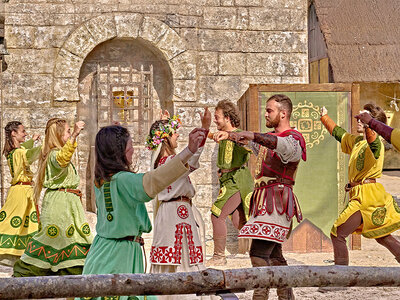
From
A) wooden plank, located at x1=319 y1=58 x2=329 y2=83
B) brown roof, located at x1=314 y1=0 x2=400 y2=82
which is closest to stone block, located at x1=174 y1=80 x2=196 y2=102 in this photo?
brown roof, located at x1=314 y1=0 x2=400 y2=82

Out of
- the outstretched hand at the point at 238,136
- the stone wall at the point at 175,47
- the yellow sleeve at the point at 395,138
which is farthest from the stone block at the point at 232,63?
the yellow sleeve at the point at 395,138

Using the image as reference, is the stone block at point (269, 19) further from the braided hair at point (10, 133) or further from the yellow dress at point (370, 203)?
the yellow dress at point (370, 203)

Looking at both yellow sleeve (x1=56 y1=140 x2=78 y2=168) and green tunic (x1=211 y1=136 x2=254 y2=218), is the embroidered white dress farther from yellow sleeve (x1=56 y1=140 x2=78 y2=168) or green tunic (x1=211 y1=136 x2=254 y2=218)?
green tunic (x1=211 y1=136 x2=254 y2=218)

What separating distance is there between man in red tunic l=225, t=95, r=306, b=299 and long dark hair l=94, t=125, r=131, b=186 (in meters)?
1.60

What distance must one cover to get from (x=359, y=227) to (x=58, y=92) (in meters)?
4.56

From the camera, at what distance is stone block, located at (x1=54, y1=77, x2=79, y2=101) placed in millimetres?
9320

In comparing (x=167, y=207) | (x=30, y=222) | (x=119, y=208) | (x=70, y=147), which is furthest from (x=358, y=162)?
(x=30, y=222)

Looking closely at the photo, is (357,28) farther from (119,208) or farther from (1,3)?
(119,208)

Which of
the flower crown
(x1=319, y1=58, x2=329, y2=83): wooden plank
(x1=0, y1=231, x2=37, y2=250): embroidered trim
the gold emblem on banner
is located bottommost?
(x1=0, y1=231, x2=37, y2=250): embroidered trim

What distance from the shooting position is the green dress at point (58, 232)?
20.1 feet

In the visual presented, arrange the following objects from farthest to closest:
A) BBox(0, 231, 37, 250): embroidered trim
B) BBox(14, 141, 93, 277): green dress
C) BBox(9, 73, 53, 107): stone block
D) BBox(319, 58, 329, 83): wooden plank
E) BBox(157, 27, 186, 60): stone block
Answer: BBox(319, 58, 329, 83): wooden plank → BBox(157, 27, 186, 60): stone block → BBox(9, 73, 53, 107): stone block → BBox(0, 231, 37, 250): embroidered trim → BBox(14, 141, 93, 277): green dress

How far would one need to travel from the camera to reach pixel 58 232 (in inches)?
251

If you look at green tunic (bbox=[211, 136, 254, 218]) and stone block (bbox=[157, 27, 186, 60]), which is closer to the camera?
green tunic (bbox=[211, 136, 254, 218])

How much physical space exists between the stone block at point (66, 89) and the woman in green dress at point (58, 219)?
8.95ft
